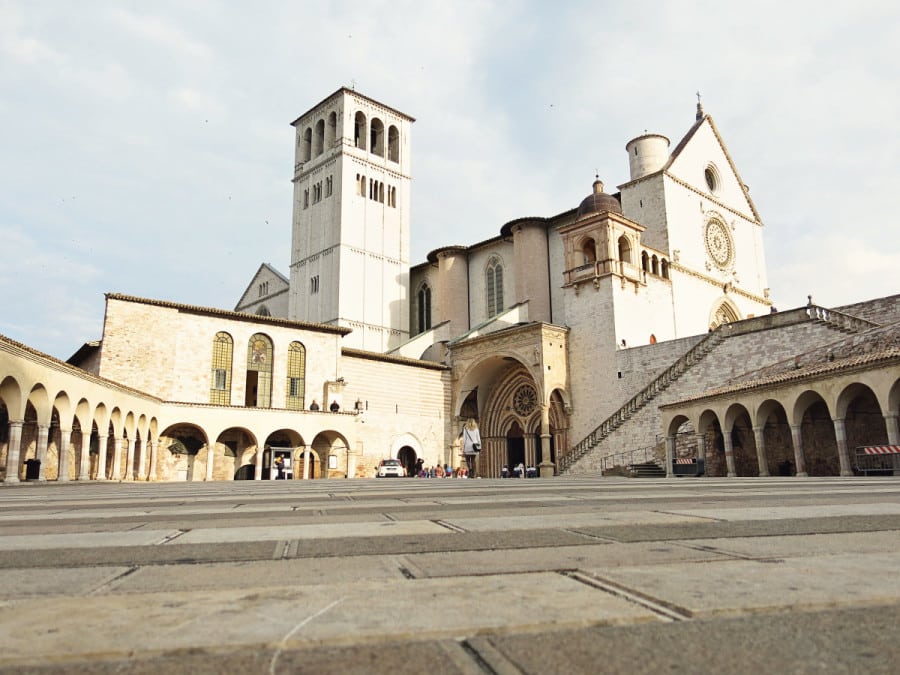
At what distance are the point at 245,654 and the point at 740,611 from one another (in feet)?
3.77

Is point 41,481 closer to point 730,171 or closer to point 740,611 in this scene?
point 740,611

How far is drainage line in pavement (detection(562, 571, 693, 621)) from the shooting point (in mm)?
1672

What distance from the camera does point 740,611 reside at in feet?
5.55

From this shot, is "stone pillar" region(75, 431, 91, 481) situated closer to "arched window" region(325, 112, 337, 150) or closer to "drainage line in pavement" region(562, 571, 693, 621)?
"drainage line in pavement" region(562, 571, 693, 621)

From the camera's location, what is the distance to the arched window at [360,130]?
163 ft

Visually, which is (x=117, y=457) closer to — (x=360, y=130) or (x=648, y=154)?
(x=648, y=154)

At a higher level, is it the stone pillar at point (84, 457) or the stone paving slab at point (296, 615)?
A: the stone pillar at point (84, 457)

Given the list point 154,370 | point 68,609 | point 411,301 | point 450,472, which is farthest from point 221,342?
point 68,609

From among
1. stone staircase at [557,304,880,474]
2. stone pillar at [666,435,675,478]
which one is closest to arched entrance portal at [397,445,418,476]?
stone staircase at [557,304,880,474]

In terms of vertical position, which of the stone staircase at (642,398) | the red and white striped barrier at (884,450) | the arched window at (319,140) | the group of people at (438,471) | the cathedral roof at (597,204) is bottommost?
the group of people at (438,471)

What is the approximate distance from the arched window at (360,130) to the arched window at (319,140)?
2400mm

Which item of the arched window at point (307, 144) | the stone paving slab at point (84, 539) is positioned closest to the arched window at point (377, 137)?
the arched window at point (307, 144)

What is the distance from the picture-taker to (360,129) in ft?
165

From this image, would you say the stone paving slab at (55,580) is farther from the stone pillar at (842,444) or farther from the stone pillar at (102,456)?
the stone pillar at (102,456)
